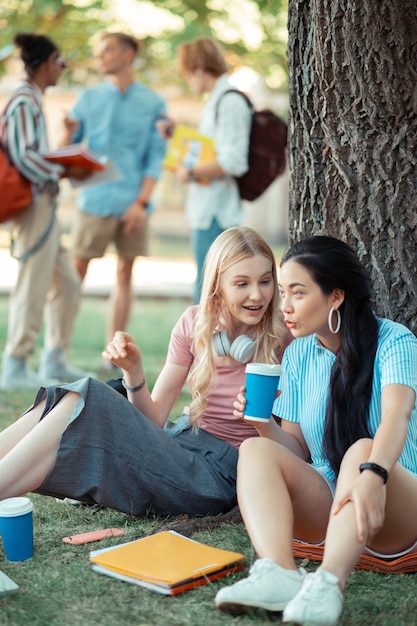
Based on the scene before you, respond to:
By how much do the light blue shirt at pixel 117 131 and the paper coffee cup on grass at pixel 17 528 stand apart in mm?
3974

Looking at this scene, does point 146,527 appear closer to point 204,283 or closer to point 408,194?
point 204,283

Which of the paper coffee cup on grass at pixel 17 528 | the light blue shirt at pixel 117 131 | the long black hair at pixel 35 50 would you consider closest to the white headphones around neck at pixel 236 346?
the paper coffee cup on grass at pixel 17 528

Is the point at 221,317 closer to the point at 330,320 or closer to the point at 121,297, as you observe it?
the point at 330,320

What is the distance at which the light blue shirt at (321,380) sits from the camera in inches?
109

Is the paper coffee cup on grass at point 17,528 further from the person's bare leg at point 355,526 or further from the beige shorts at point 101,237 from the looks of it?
the beige shorts at point 101,237

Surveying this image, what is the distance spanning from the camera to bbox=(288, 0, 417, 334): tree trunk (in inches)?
139

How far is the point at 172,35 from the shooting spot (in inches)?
428

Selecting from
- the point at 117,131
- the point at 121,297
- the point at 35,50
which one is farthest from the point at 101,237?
the point at 35,50

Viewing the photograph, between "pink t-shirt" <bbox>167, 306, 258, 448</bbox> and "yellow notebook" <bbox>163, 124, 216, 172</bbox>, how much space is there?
2668 millimetres

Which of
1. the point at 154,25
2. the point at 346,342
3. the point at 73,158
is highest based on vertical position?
the point at 154,25

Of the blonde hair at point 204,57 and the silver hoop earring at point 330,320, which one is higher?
the blonde hair at point 204,57

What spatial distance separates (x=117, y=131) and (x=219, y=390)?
12.4 ft

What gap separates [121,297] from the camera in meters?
6.83

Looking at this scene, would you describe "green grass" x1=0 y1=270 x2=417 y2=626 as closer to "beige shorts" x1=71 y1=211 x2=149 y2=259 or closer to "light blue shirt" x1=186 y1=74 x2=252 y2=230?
"light blue shirt" x1=186 y1=74 x2=252 y2=230
